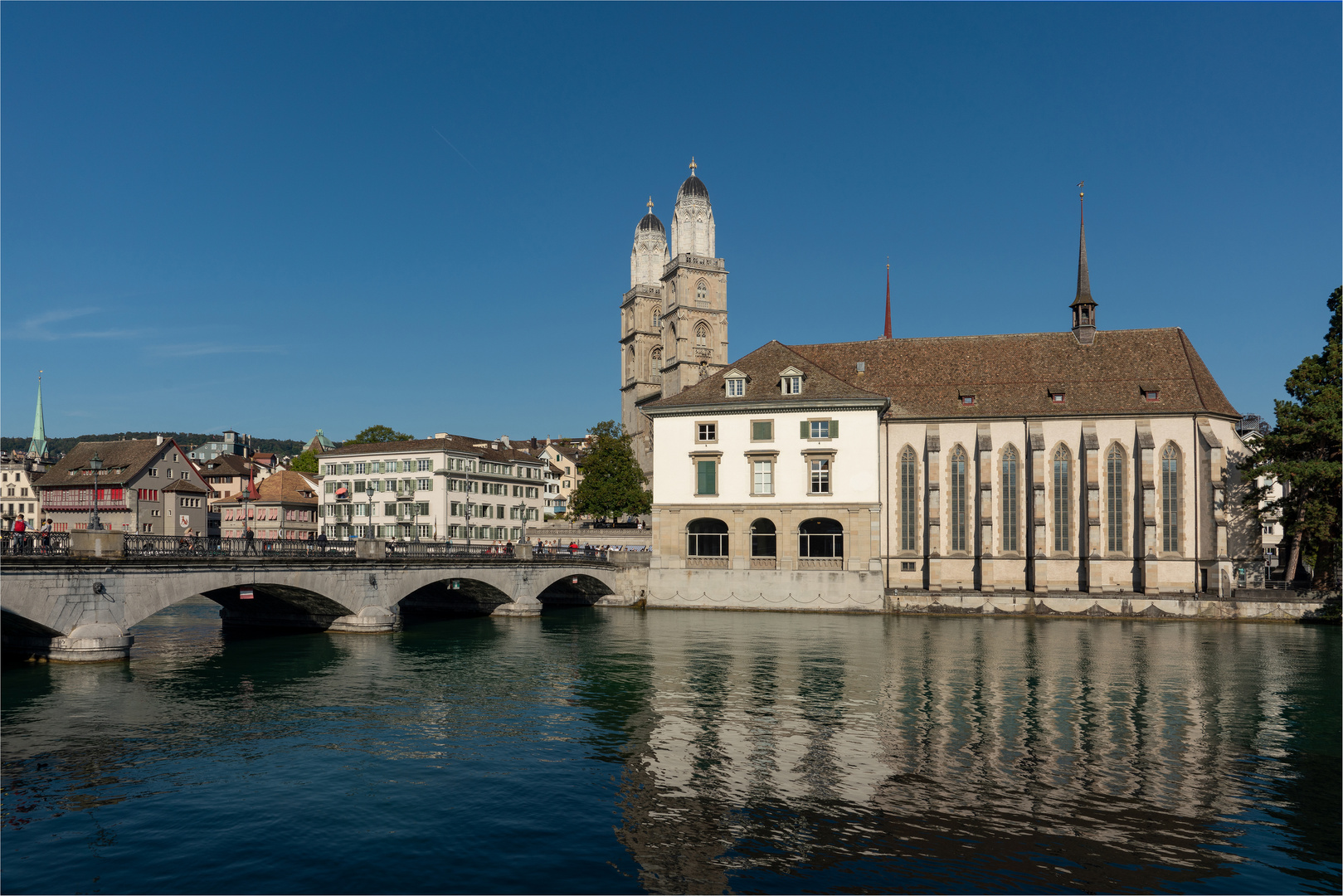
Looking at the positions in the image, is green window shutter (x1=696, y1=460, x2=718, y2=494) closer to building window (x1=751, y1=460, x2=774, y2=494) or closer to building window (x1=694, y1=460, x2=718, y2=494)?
building window (x1=694, y1=460, x2=718, y2=494)

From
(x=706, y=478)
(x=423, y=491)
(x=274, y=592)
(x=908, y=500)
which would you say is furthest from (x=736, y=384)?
(x=423, y=491)

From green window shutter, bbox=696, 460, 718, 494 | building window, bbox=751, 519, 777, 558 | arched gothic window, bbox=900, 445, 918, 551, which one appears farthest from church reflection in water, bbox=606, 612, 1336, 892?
arched gothic window, bbox=900, 445, 918, 551

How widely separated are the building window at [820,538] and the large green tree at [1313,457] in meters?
24.1

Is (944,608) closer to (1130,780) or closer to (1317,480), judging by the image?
(1317,480)

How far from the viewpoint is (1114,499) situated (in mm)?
61594

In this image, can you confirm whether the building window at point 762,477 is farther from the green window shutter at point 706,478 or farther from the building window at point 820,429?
the building window at point 820,429

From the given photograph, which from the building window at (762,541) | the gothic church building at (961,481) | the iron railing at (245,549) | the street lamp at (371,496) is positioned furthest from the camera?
the street lamp at (371,496)

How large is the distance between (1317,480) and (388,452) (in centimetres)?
7669

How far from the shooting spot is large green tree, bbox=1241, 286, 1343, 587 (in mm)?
53406

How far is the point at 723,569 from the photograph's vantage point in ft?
206

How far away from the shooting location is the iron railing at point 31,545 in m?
31.5

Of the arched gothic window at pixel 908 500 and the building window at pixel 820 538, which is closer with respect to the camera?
the building window at pixel 820 538

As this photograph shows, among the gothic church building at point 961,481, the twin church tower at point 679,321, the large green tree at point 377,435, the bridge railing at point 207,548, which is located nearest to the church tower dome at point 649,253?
the twin church tower at point 679,321

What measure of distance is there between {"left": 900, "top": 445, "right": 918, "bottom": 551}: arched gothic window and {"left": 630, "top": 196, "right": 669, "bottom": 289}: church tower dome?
77.6 meters
